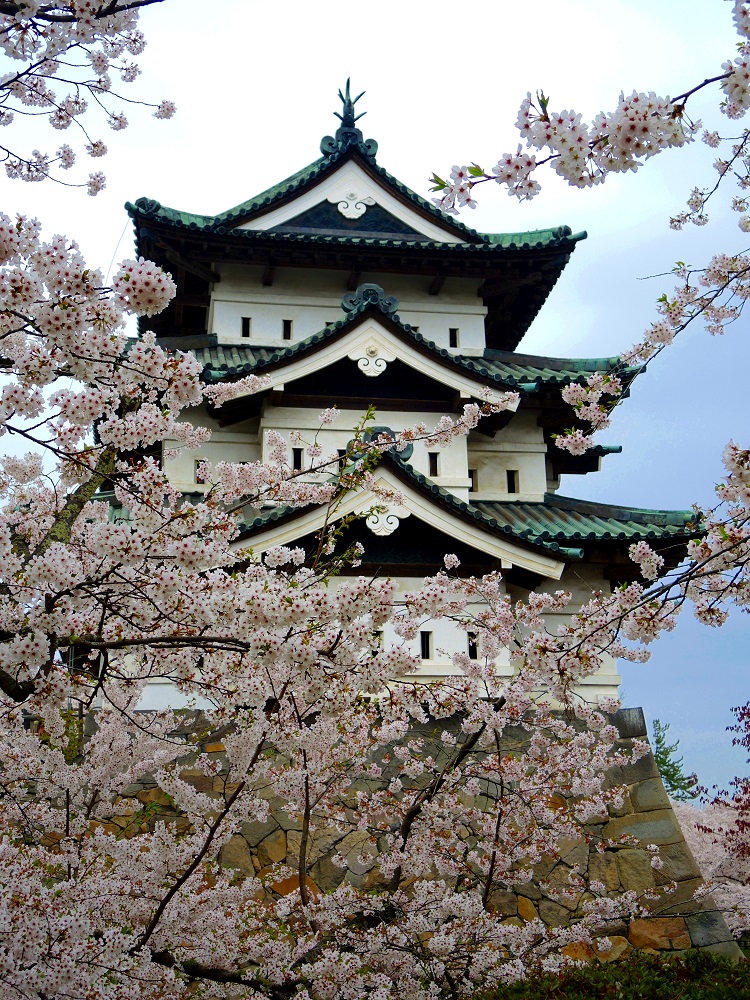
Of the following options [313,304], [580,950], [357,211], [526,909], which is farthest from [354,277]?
[580,950]

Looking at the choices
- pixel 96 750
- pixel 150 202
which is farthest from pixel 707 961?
pixel 150 202

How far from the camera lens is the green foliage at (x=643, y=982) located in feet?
25.8

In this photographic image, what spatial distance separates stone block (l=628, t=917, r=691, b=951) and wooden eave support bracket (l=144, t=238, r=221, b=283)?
411 inches

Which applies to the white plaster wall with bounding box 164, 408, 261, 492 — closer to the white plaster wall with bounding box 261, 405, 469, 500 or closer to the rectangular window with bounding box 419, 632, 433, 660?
the white plaster wall with bounding box 261, 405, 469, 500

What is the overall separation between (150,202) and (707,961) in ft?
37.5

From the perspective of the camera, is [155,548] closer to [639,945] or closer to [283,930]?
[283,930]

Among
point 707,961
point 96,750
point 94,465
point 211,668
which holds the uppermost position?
point 94,465

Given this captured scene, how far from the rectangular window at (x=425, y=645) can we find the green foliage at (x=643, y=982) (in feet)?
12.4

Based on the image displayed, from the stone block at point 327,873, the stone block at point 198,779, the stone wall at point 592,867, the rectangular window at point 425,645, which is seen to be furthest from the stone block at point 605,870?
the stone block at point 198,779

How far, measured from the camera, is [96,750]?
7324mm

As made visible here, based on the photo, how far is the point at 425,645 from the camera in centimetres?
1148

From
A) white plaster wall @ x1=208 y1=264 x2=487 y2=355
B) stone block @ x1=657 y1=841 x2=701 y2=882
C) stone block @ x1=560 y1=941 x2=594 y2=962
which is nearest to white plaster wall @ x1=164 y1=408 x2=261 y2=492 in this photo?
white plaster wall @ x1=208 y1=264 x2=487 y2=355

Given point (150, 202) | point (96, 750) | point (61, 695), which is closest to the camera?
point (61, 695)

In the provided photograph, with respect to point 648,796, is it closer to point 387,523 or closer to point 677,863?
point 677,863
